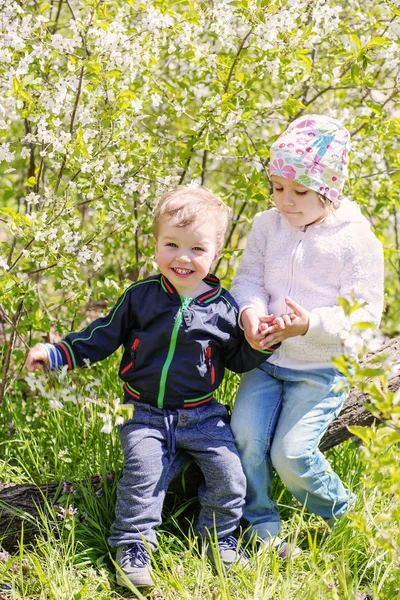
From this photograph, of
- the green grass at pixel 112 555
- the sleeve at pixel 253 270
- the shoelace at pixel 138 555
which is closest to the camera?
the green grass at pixel 112 555

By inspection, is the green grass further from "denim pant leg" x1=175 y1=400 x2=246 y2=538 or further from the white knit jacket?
the white knit jacket

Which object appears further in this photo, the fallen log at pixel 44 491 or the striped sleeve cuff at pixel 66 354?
the fallen log at pixel 44 491

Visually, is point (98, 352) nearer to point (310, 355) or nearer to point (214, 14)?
point (310, 355)

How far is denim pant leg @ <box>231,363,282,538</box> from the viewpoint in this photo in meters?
2.66

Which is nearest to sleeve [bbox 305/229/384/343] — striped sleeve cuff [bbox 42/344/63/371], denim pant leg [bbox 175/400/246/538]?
denim pant leg [bbox 175/400/246/538]

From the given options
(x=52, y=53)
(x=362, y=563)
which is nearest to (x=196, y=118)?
(x=52, y=53)

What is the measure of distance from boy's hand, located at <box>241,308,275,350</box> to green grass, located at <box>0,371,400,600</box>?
597mm

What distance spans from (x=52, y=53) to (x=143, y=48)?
332 mm

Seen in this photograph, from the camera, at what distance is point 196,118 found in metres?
3.08

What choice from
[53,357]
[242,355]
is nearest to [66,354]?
[53,357]

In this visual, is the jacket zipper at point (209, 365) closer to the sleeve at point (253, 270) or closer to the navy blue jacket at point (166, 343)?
the navy blue jacket at point (166, 343)

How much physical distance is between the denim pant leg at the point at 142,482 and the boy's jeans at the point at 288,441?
288 mm

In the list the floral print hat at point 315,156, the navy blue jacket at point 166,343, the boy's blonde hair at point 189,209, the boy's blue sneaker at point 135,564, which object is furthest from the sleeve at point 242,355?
the boy's blue sneaker at point 135,564

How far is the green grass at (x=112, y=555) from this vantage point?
2346 millimetres
